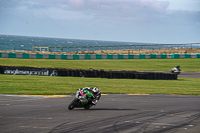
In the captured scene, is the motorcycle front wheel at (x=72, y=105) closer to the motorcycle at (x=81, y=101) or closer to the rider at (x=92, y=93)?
the motorcycle at (x=81, y=101)

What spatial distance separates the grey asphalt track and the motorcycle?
0.70ft

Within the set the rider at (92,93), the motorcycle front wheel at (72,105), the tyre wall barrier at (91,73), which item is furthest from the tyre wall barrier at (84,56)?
the rider at (92,93)

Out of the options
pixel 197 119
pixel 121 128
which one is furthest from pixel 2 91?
pixel 197 119

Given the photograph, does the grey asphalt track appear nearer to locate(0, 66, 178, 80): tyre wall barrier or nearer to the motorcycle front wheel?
the motorcycle front wheel

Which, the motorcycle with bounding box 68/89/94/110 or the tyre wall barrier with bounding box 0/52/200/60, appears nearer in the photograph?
the motorcycle with bounding box 68/89/94/110

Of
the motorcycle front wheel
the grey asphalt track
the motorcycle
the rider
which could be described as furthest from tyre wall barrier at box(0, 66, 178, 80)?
the rider

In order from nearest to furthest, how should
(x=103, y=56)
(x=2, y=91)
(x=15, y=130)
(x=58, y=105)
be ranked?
1. (x=15, y=130)
2. (x=58, y=105)
3. (x=2, y=91)
4. (x=103, y=56)

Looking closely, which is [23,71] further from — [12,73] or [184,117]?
[184,117]

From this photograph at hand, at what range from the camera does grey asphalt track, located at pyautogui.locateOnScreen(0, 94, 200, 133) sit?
27.5ft

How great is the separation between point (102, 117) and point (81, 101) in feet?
4.51

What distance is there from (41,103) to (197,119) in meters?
6.98

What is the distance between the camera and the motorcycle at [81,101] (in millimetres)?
10789

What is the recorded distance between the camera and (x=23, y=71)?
27.0 metres

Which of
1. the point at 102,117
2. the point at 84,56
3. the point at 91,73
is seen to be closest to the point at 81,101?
the point at 102,117
